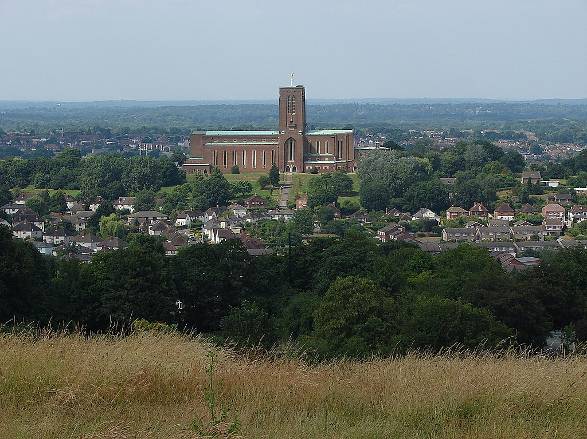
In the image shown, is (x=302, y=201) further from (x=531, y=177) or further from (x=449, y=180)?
(x=531, y=177)

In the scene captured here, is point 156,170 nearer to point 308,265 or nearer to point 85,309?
point 308,265

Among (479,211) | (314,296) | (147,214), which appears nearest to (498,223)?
(479,211)

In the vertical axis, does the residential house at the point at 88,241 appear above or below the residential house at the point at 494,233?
above

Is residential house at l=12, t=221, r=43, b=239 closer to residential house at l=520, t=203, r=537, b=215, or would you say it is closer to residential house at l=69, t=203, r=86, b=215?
residential house at l=69, t=203, r=86, b=215

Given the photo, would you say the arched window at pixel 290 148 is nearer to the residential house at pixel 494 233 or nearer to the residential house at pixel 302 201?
the residential house at pixel 302 201

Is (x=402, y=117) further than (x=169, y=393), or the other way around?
(x=402, y=117)

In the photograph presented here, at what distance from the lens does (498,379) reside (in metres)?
5.93

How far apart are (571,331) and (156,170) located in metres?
39.4

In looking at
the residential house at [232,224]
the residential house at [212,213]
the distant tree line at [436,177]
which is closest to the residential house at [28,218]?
the residential house at [212,213]

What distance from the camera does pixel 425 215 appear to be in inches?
1668

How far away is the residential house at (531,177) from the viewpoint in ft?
158

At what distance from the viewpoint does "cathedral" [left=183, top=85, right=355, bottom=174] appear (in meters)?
55.9

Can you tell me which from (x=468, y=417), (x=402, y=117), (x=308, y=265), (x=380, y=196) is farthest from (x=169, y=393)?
(x=402, y=117)

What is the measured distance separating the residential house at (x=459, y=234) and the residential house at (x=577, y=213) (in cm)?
498
